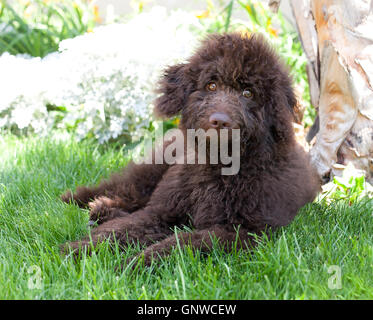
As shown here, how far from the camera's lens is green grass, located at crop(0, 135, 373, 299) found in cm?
204

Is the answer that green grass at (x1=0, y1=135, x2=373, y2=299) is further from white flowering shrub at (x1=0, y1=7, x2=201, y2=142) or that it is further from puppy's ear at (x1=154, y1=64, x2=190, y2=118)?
white flowering shrub at (x1=0, y1=7, x2=201, y2=142)

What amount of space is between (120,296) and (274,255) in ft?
2.45

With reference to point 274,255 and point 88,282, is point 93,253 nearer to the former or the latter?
point 88,282

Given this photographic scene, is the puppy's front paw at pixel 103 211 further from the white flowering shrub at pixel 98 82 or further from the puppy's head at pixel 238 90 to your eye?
the white flowering shrub at pixel 98 82

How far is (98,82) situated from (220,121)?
2538 mm

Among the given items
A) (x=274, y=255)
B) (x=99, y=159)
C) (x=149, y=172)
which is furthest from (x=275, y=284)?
(x=99, y=159)

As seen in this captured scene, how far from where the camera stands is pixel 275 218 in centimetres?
267

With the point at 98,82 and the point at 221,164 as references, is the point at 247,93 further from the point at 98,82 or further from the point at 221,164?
the point at 98,82

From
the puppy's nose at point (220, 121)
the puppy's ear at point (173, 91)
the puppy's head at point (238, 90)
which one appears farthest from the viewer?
the puppy's ear at point (173, 91)

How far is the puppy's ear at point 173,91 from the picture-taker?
2.71m

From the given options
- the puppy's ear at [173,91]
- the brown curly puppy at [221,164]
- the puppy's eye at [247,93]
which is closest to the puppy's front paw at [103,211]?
the brown curly puppy at [221,164]

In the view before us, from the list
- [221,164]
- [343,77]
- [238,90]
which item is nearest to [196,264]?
[221,164]
